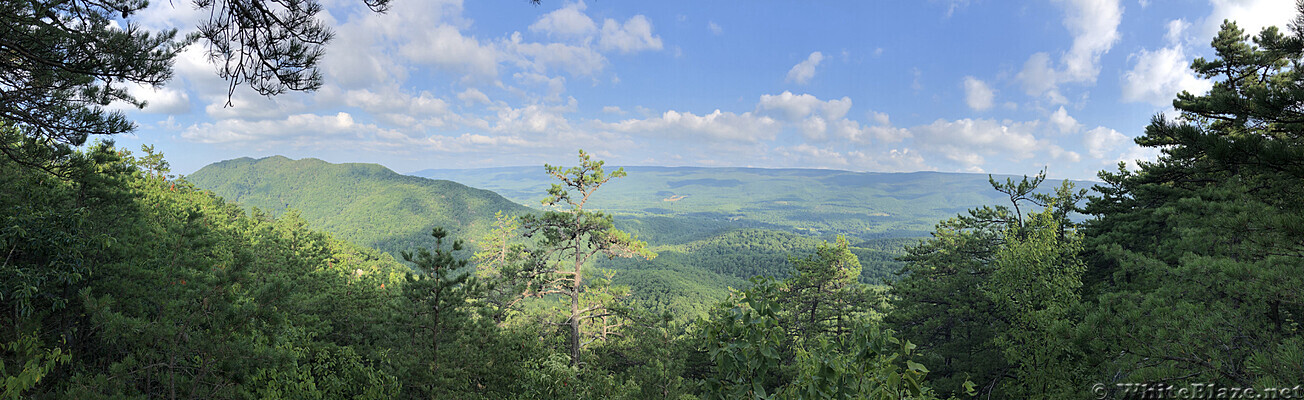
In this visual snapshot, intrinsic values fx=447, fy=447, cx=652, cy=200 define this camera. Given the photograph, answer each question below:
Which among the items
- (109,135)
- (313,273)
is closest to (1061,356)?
(109,135)

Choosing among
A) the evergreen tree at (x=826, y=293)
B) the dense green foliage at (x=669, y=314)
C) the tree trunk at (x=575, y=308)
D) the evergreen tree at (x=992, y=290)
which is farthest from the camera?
the evergreen tree at (x=826, y=293)

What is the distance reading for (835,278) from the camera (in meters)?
25.9

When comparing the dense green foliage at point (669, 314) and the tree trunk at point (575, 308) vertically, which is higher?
the dense green foliage at point (669, 314)

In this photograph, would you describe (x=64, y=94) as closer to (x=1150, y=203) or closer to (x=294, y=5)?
(x=294, y=5)

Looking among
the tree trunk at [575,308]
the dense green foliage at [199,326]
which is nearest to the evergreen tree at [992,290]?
the dense green foliage at [199,326]

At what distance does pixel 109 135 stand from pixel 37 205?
106 inches

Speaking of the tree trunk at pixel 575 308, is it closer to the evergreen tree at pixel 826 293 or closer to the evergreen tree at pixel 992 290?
the evergreen tree at pixel 992 290

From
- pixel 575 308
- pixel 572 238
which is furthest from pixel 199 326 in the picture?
pixel 575 308

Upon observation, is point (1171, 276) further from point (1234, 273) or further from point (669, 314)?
point (669, 314)

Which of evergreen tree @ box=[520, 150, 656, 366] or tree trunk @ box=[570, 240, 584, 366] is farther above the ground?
evergreen tree @ box=[520, 150, 656, 366]

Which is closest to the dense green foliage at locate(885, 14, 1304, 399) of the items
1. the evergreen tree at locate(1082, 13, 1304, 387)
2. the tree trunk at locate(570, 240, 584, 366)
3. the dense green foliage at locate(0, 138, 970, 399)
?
the evergreen tree at locate(1082, 13, 1304, 387)

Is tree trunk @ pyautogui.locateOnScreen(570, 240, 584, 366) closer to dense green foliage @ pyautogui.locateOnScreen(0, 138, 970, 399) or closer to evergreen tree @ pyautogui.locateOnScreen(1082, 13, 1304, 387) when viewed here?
dense green foliage @ pyautogui.locateOnScreen(0, 138, 970, 399)

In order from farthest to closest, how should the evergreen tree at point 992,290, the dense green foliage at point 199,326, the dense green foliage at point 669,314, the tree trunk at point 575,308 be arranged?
the tree trunk at point 575,308 < the evergreen tree at point 992,290 < the dense green foliage at point 199,326 < the dense green foliage at point 669,314

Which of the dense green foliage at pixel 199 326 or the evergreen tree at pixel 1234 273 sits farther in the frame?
the dense green foliage at pixel 199 326
